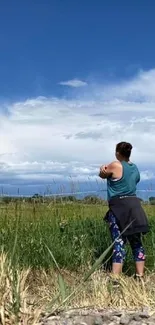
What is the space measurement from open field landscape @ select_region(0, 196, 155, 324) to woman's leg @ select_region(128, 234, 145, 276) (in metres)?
0.13

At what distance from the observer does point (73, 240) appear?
27.2 feet

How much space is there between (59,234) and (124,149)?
1701 mm

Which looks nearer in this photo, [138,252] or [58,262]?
[138,252]

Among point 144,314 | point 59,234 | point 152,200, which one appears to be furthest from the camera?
point 152,200

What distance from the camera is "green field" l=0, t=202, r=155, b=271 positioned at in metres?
7.66

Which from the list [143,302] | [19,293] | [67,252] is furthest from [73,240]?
[19,293]

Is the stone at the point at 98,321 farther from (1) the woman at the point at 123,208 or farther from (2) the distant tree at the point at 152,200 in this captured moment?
(2) the distant tree at the point at 152,200

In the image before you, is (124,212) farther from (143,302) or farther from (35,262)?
(143,302)

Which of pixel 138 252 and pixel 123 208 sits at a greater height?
pixel 123 208

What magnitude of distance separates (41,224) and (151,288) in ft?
12.1

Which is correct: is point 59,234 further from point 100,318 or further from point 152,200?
point 100,318

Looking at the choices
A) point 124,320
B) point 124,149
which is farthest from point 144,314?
point 124,149

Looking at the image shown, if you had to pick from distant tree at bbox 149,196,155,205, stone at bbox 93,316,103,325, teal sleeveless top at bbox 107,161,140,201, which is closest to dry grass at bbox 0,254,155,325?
stone at bbox 93,316,103,325

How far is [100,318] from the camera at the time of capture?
4.05 m
